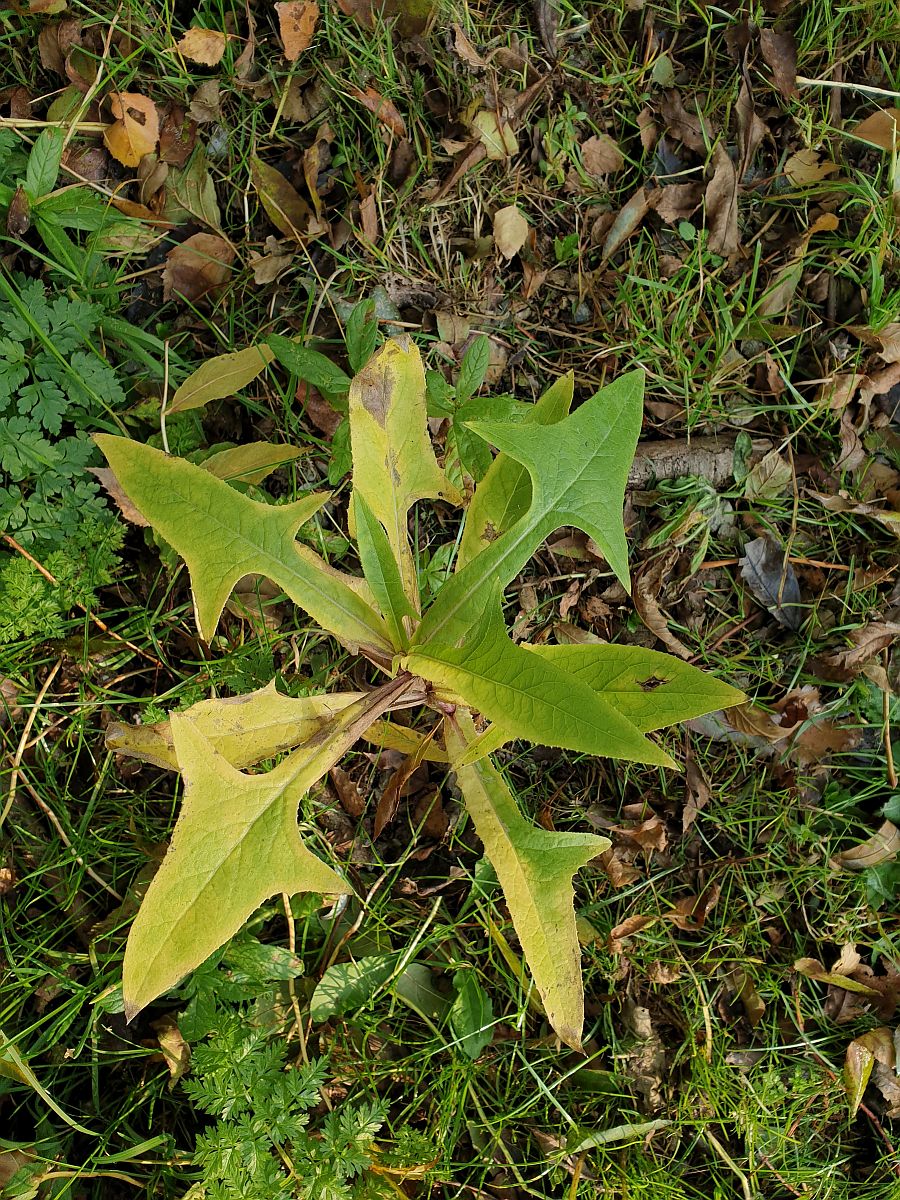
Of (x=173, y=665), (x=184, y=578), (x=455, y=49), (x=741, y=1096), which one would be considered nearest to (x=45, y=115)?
(x=455, y=49)

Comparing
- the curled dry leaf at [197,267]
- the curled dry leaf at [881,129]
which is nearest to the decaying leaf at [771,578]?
the curled dry leaf at [881,129]

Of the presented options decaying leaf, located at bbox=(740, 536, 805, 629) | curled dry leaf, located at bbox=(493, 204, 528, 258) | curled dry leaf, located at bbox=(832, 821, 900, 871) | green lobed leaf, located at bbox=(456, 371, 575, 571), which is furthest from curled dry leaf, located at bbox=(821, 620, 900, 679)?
curled dry leaf, located at bbox=(493, 204, 528, 258)

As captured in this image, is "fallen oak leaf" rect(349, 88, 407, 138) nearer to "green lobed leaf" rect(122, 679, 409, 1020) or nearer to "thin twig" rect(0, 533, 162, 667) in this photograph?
"thin twig" rect(0, 533, 162, 667)

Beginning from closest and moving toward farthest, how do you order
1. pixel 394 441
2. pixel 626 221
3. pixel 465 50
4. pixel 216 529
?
pixel 216 529, pixel 394 441, pixel 465 50, pixel 626 221

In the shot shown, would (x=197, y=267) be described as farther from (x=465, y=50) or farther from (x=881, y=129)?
(x=881, y=129)

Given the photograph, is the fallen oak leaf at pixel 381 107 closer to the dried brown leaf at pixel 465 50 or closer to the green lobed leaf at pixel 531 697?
the dried brown leaf at pixel 465 50

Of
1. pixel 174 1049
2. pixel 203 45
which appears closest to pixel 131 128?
pixel 203 45
